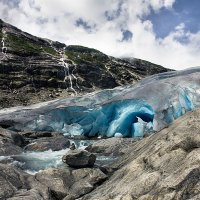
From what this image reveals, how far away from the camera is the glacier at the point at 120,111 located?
47156 millimetres

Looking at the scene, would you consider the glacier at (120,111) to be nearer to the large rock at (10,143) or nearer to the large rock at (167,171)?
the large rock at (10,143)

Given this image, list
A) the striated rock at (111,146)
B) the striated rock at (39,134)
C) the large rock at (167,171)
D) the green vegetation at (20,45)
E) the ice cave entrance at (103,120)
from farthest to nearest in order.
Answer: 1. the green vegetation at (20,45)
2. the ice cave entrance at (103,120)
3. the striated rock at (39,134)
4. the striated rock at (111,146)
5. the large rock at (167,171)

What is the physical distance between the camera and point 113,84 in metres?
161

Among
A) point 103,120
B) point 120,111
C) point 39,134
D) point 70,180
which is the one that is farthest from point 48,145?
point 70,180

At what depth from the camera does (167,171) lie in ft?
57.9

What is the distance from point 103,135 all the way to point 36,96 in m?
80.9

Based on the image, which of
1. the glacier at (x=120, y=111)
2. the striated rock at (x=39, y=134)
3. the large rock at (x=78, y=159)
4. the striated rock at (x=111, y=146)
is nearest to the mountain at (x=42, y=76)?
the glacier at (x=120, y=111)

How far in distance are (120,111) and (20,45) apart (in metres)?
123

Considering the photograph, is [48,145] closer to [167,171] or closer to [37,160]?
[37,160]

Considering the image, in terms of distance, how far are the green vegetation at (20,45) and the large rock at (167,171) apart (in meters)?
136

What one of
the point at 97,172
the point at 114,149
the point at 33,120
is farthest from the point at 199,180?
the point at 33,120

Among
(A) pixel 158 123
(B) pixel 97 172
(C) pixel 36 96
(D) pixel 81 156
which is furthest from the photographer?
(C) pixel 36 96

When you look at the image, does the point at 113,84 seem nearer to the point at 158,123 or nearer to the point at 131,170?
the point at 158,123

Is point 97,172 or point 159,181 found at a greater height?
point 159,181
